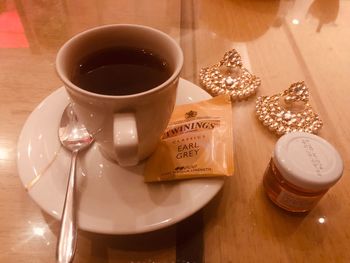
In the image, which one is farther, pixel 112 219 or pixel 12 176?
pixel 12 176

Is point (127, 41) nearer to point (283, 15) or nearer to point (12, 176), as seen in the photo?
point (12, 176)

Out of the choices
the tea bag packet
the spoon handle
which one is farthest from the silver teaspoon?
the tea bag packet

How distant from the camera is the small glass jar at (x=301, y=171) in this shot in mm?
417

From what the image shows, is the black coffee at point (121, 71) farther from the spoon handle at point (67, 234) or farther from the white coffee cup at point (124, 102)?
the spoon handle at point (67, 234)

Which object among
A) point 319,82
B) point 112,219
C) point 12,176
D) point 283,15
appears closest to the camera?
point 112,219

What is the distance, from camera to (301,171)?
0.42 metres

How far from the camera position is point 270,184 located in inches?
18.7

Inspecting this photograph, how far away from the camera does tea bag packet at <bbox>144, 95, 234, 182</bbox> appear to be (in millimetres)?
463

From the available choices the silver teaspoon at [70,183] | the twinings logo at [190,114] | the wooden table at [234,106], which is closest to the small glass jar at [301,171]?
the wooden table at [234,106]

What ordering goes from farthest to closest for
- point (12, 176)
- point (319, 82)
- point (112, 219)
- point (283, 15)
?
point (283, 15), point (319, 82), point (12, 176), point (112, 219)

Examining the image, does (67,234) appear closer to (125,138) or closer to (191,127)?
(125,138)

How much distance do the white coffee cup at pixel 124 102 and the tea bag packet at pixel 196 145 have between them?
0.10 feet

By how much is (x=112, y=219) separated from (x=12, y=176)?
21 cm

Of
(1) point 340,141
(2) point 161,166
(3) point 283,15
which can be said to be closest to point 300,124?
(1) point 340,141
